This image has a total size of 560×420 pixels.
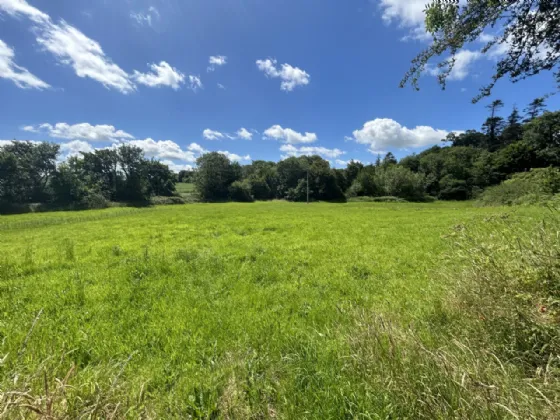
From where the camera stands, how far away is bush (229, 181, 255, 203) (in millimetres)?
65812

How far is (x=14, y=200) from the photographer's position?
40.9 m

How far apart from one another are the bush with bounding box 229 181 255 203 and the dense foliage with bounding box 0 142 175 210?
1907 centimetres

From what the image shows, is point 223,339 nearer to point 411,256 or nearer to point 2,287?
point 2,287

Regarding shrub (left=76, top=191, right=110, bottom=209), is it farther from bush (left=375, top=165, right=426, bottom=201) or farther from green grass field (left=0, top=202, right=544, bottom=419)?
bush (left=375, top=165, right=426, bottom=201)

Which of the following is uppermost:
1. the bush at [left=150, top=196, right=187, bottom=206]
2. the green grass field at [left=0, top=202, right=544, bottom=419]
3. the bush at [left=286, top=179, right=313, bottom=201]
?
the bush at [left=286, top=179, right=313, bottom=201]

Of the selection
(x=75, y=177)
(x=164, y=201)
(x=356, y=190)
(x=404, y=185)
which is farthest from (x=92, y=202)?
(x=404, y=185)

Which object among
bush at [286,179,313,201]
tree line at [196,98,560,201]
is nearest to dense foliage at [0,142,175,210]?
tree line at [196,98,560,201]

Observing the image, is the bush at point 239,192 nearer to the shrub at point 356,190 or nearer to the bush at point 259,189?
the bush at point 259,189

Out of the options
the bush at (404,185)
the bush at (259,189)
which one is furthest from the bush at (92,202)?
the bush at (404,185)

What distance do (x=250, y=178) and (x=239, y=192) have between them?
23.7ft

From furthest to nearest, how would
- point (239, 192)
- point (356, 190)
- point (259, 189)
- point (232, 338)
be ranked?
point (259, 189) < point (356, 190) < point (239, 192) < point (232, 338)

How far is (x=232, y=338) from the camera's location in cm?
379

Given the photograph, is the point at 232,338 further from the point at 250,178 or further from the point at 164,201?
the point at 250,178

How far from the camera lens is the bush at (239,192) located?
6581 cm
